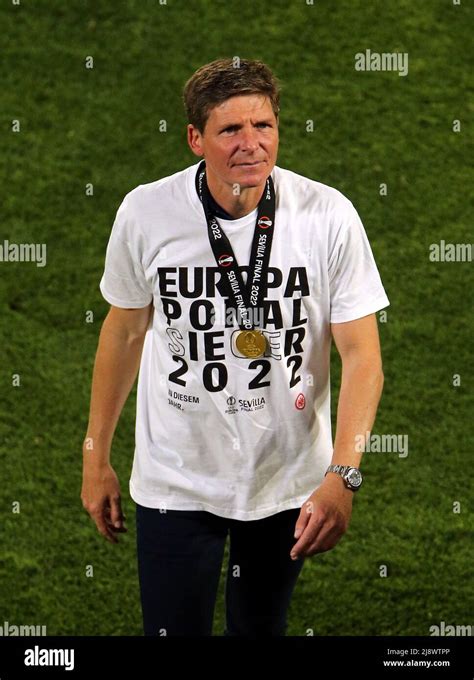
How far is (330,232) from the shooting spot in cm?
307

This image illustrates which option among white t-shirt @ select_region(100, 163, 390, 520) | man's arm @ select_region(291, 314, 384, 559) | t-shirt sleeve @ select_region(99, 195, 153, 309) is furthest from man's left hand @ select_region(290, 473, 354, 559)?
t-shirt sleeve @ select_region(99, 195, 153, 309)

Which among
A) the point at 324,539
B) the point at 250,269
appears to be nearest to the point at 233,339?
the point at 250,269

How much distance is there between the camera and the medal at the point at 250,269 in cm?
308

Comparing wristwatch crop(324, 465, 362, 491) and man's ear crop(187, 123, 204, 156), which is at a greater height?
man's ear crop(187, 123, 204, 156)

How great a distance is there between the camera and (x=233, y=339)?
3.14m

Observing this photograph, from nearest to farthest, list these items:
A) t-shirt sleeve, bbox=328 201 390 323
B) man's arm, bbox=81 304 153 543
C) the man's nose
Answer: the man's nose
t-shirt sleeve, bbox=328 201 390 323
man's arm, bbox=81 304 153 543

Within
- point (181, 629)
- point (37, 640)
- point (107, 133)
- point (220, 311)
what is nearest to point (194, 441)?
point (220, 311)

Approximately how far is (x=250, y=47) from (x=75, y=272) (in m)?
1.80

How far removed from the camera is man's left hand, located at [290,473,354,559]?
2984 millimetres

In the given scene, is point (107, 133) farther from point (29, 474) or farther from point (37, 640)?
point (37, 640)

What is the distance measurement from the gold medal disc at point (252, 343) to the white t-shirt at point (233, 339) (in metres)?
0.02

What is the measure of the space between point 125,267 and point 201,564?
35.3 inches

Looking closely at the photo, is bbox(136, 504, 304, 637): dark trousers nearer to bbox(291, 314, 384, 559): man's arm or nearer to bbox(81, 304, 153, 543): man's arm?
bbox(81, 304, 153, 543): man's arm

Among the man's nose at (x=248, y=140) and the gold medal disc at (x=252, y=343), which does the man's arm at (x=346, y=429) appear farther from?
the man's nose at (x=248, y=140)
